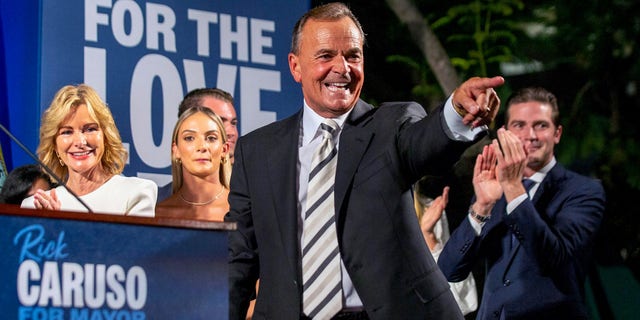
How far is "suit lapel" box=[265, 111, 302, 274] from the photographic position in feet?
11.9

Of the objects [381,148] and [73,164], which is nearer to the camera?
[381,148]

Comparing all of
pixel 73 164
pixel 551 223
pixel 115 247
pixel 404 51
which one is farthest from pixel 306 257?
pixel 404 51

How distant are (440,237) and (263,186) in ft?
6.90

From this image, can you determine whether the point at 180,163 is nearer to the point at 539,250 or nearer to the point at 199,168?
the point at 199,168

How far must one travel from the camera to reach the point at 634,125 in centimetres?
867

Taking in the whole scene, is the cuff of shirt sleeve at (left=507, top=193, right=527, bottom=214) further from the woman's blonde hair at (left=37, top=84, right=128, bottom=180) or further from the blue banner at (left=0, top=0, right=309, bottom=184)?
the woman's blonde hair at (left=37, top=84, right=128, bottom=180)

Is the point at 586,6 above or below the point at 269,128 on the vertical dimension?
above

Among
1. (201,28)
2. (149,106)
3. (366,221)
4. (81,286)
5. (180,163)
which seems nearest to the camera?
(81,286)

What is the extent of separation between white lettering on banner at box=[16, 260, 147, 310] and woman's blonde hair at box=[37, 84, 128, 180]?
186cm

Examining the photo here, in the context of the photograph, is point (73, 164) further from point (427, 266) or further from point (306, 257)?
point (427, 266)

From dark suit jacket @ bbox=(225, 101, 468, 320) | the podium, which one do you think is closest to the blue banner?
dark suit jacket @ bbox=(225, 101, 468, 320)

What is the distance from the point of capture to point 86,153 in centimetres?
463

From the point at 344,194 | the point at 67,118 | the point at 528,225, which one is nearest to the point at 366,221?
the point at 344,194

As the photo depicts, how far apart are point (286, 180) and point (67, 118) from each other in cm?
129
